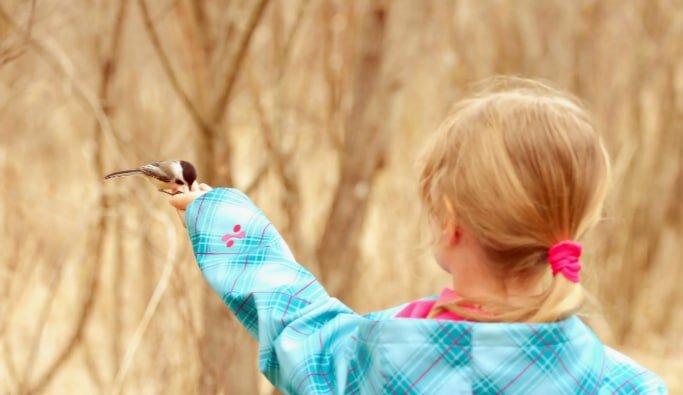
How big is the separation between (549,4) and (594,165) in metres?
4.16

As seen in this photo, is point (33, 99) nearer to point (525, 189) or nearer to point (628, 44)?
point (525, 189)

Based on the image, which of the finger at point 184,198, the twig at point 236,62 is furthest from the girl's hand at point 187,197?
the twig at point 236,62

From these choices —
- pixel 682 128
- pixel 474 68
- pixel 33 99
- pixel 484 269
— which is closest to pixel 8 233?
pixel 33 99

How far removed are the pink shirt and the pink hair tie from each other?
0.42 ft

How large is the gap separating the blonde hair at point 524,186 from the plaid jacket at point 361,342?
42 mm

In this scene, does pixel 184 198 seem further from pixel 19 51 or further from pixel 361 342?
pixel 19 51

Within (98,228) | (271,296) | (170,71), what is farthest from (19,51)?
(98,228)

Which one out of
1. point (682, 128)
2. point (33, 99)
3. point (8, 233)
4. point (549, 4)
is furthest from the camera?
point (682, 128)

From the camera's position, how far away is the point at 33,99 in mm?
3455

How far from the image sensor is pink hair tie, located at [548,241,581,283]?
1.11 meters

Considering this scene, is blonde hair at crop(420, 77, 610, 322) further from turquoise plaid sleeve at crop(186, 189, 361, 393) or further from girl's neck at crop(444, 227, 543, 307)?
turquoise plaid sleeve at crop(186, 189, 361, 393)

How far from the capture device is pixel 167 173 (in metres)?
1.30

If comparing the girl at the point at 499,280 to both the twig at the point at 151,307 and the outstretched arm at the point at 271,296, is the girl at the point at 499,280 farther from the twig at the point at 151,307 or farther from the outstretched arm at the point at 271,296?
the twig at the point at 151,307

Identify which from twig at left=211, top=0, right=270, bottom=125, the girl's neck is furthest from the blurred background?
the girl's neck
